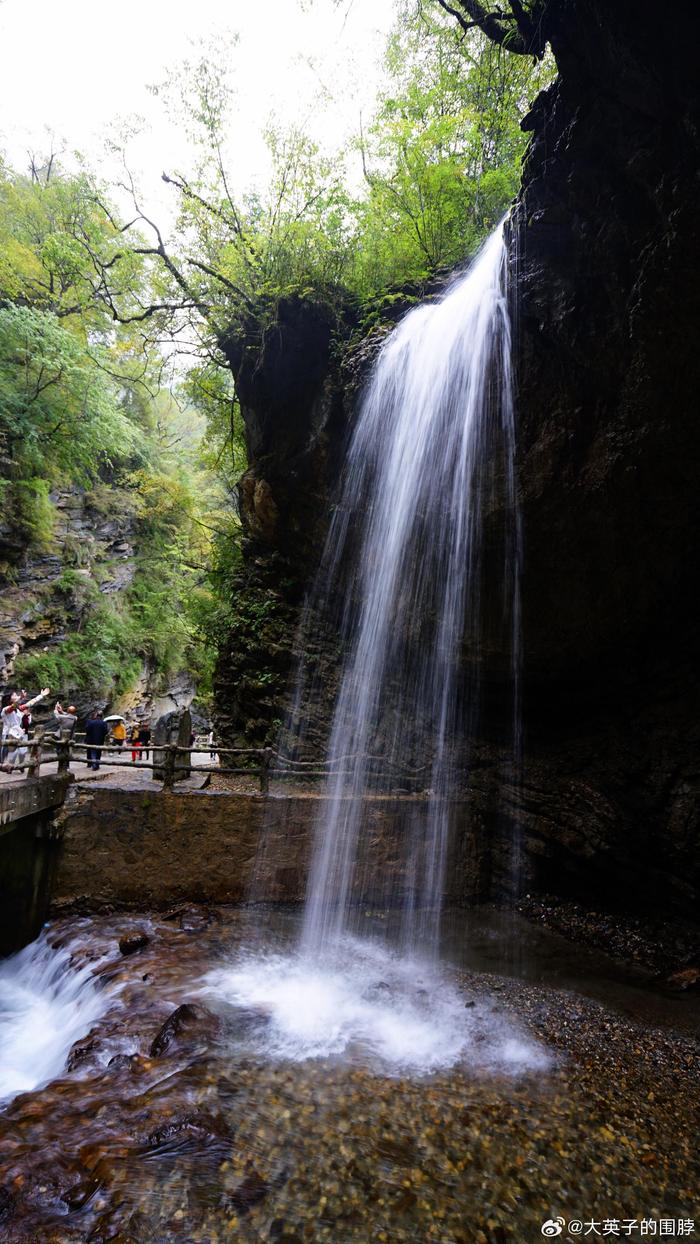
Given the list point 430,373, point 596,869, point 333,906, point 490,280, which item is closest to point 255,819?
→ point 333,906

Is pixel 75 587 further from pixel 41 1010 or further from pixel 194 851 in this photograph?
pixel 41 1010

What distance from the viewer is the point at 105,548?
2402cm

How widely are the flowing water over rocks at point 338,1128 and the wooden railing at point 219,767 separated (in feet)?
10.3

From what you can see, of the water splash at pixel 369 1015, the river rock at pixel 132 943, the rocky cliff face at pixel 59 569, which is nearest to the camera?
the water splash at pixel 369 1015

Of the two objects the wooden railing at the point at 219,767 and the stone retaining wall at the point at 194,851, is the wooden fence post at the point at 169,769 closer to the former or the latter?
the wooden railing at the point at 219,767

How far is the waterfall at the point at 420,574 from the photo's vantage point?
8719 millimetres

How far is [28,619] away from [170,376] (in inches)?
401

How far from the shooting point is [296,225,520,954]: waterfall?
8719mm

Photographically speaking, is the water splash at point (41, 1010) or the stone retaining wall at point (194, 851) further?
the stone retaining wall at point (194, 851)

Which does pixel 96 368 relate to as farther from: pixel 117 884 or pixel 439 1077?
pixel 439 1077

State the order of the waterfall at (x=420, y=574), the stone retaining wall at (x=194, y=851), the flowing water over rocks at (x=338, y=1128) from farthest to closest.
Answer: the waterfall at (x=420, y=574)
the stone retaining wall at (x=194, y=851)
the flowing water over rocks at (x=338, y=1128)

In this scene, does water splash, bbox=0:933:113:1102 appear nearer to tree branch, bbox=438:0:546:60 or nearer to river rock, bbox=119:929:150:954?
river rock, bbox=119:929:150:954

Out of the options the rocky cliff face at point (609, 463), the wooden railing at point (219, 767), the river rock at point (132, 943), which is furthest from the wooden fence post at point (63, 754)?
the rocky cliff face at point (609, 463)

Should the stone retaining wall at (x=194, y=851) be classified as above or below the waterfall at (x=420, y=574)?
below
